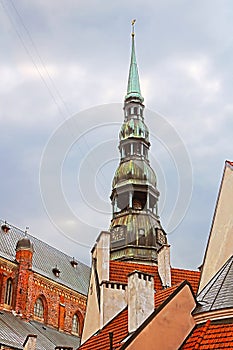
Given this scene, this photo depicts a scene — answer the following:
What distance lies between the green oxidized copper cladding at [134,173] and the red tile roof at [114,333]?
88.9 ft

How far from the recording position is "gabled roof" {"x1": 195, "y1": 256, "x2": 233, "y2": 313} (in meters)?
13.8

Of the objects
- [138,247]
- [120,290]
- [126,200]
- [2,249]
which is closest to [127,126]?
[126,200]

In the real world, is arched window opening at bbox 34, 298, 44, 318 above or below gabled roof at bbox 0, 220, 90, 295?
below

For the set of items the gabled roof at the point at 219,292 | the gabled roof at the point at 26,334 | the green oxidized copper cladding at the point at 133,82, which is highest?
the green oxidized copper cladding at the point at 133,82

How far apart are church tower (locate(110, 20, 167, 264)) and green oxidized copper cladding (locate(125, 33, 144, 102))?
3824 millimetres

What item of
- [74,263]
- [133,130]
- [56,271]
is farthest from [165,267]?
[74,263]

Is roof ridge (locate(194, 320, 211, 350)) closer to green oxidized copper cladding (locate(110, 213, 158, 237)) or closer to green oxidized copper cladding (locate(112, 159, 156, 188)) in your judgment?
green oxidized copper cladding (locate(110, 213, 158, 237))

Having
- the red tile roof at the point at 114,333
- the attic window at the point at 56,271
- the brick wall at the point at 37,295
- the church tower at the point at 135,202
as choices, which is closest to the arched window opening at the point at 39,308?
the brick wall at the point at 37,295

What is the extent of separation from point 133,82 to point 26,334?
30185 mm

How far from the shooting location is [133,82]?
56562mm

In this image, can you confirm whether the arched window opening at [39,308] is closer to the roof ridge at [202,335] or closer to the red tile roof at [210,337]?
the red tile roof at [210,337]

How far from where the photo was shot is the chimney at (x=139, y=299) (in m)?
14.9

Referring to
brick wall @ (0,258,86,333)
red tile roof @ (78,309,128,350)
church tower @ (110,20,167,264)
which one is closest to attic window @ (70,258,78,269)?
brick wall @ (0,258,86,333)

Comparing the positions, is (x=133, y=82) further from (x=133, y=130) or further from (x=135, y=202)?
(x=135, y=202)
